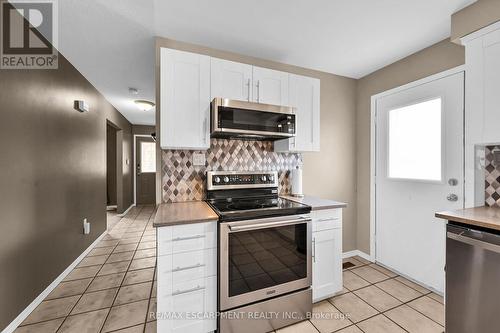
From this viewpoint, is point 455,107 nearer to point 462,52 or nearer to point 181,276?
point 462,52

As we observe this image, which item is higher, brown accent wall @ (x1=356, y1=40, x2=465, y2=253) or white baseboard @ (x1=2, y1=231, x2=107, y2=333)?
brown accent wall @ (x1=356, y1=40, x2=465, y2=253)

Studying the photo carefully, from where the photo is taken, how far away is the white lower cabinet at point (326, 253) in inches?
78.5

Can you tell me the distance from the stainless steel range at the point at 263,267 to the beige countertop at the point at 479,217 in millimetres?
999

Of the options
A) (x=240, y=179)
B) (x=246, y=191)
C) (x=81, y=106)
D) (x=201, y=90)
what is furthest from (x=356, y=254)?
(x=81, y=106)

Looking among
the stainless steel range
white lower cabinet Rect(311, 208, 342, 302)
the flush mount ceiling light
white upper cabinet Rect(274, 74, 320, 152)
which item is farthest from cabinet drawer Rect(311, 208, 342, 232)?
the flush mount ceiling light

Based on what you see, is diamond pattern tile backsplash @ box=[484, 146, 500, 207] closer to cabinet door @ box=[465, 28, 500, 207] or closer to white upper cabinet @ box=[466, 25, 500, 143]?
cabinet door @ box=[465, 28, 500, 207]

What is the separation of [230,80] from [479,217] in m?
2.18

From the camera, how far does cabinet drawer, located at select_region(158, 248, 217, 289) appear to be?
148 centimetres

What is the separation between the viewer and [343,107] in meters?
3.07

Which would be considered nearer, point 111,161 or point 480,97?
point 480,97

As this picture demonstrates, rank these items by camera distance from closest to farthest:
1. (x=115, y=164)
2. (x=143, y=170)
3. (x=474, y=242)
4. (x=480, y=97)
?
(x=474, y=242)
(x=480, y=97)
(x=115, y=164)
(x=143, y=170)

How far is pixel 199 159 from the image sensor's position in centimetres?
223

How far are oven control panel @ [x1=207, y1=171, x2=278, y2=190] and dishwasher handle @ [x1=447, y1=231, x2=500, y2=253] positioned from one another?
1502 mm

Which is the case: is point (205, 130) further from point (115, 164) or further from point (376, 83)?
point (115, 164)
